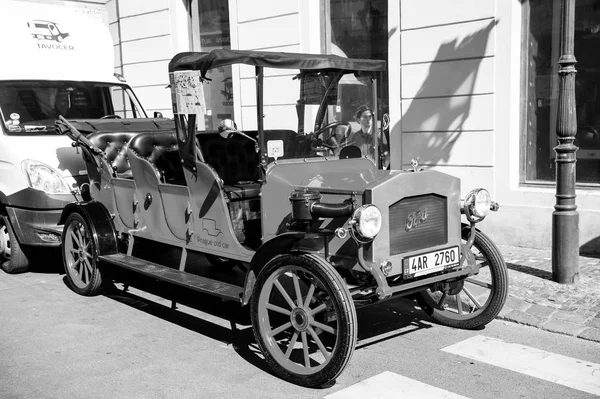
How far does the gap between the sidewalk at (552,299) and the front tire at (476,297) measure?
348 millimetres

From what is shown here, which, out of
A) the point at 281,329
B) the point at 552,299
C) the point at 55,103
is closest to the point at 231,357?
the point at 281,329

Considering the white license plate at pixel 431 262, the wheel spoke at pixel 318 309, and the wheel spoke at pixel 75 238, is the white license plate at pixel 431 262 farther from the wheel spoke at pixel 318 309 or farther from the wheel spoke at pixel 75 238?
the wheel spoke at pixel 75 238

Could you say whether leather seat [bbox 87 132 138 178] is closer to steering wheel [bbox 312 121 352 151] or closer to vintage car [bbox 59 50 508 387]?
vintage car [bbox 59 50 508 387]

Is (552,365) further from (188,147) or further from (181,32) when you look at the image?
(181,32)

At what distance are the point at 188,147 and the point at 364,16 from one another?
5439mm

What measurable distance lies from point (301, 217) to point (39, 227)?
415cm

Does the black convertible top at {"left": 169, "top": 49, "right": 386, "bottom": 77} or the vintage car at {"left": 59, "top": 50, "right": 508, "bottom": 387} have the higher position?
the black convertible top at {"left": 169, "top": 49, "right": 386, "bottom": 77}

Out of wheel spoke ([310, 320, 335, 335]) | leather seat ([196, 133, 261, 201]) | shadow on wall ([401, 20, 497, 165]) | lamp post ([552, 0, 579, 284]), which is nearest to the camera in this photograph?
wheel spoke ([310, 320, 335, 335])

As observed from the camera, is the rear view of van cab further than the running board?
Yes

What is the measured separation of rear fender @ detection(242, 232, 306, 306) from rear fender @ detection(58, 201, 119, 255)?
7.63 ft

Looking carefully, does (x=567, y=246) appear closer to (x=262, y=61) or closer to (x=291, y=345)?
(x=291, y=345)

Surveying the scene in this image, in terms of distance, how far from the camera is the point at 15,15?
8938 mm

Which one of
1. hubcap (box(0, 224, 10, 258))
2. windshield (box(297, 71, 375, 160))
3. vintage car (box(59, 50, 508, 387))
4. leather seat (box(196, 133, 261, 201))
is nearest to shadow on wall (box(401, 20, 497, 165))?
vintage car (box(59, 50, 508, 387))

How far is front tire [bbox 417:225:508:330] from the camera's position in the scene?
5.49 m
